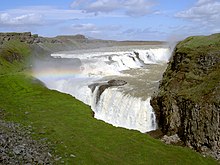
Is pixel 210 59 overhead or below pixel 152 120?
overhead

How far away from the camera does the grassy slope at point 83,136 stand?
26.3 meters

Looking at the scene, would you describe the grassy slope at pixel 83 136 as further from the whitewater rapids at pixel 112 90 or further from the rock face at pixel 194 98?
the whitewater rapids at pixel 112 90

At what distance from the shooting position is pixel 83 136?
30.4m

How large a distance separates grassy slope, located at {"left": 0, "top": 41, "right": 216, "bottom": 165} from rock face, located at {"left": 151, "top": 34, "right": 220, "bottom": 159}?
3.44 m

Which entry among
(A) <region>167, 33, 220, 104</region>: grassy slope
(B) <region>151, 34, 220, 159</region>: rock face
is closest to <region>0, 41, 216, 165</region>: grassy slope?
(B) <region>151, 34, 220, 159</region>: rock face

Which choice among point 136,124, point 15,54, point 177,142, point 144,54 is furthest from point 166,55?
point 177,142

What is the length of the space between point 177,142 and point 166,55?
68.3 meters

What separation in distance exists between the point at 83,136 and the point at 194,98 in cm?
1135

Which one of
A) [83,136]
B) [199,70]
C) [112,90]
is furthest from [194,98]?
[112,90]

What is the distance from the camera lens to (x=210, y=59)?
36906 mm

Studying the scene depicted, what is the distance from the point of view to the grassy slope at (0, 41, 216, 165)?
1035 inches

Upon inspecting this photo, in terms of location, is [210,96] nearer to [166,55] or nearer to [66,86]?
[66,86]

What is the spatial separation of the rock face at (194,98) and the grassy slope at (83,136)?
344 cm

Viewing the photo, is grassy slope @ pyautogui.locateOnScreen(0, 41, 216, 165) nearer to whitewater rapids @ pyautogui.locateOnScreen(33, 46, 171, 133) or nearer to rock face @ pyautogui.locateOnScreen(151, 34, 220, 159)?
rock face @ pyautogui.locateOnScreen(151, 34, 220, 159)
